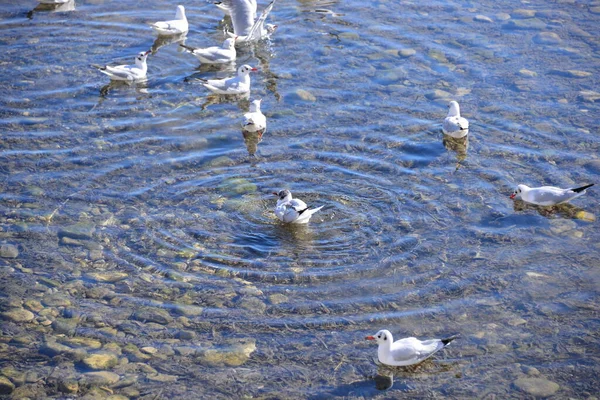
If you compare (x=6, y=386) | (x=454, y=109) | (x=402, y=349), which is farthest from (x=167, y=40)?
(x=402, y=349)

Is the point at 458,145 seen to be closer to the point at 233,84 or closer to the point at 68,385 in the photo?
the point at 233,84

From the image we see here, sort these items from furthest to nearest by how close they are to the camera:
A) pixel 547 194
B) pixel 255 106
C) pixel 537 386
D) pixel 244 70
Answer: pixel 244 70, pixel 255 106, pixel 547 194, pixel 537 386

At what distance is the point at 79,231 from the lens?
10398 millimetres

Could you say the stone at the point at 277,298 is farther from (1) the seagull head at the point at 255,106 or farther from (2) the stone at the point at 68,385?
(1) the seagull head at the point at 255,106

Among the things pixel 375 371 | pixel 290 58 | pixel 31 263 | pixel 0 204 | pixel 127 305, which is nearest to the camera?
pixel 375 371

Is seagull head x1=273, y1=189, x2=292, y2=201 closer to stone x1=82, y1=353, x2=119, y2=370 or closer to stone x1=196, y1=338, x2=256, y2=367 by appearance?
stone x1=196, y1=338, x2=256, y2=367

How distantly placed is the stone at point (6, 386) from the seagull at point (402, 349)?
11.6 feet

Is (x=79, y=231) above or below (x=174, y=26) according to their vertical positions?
below

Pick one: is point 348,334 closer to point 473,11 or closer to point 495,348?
point 495,348

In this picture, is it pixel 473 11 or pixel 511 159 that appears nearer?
pixel 511 159

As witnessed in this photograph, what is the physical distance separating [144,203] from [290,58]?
6.11 m

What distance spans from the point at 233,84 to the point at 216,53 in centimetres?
144

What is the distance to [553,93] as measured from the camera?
1468 centimetres

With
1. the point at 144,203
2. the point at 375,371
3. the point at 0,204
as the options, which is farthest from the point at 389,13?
the point at 375,371
